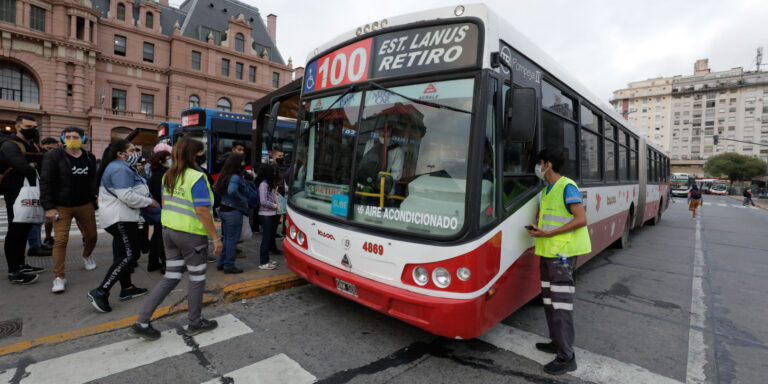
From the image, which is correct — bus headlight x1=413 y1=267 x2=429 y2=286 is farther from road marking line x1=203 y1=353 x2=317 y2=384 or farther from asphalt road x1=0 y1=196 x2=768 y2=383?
road marking line x1=203 y1=353 x2=317 y2=384

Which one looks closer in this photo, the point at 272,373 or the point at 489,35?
the point at 272,373

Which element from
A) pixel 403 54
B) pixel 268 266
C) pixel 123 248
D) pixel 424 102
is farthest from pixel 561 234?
pixel 123 248

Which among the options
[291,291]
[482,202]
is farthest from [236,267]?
[482,202]

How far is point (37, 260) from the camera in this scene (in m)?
5.72

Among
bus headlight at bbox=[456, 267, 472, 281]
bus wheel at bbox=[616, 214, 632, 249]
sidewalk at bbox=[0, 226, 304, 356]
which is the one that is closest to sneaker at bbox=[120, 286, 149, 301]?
sidewalk at bbox=[0, 226, 304, 356]

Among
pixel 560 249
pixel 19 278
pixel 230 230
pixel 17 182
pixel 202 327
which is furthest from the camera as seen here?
pixel 230 230

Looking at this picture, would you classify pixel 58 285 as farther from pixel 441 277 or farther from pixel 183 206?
pixel 441 277

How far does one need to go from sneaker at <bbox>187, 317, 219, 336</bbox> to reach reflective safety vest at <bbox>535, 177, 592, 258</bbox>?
3124 millimetres

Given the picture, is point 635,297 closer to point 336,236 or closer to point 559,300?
point 559,300

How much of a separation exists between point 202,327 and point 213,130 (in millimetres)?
11242

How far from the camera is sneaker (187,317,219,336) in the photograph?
3.58 metres

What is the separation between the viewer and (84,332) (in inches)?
140

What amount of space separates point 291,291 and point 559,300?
314 centimetres

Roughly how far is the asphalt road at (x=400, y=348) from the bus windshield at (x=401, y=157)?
1.13m
